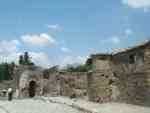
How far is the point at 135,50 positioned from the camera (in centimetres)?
2180

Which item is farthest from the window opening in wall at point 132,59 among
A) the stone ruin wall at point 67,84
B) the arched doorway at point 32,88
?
the arched doorway at point 32,88

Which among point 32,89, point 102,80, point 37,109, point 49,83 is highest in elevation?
point 49,83

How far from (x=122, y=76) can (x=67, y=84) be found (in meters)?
15.5

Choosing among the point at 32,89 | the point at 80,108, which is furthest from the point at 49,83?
the point at 80,108

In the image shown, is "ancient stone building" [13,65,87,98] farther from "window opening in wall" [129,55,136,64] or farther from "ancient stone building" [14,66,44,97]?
"window opening in wall" [129,55,136,64]

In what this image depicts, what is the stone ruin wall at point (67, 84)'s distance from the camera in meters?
36.1

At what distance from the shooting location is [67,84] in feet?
124

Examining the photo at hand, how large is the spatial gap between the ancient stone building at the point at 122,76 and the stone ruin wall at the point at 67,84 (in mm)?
9113

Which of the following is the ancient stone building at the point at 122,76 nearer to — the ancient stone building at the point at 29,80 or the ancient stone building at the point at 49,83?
the ancient stone building at the point at 49,83

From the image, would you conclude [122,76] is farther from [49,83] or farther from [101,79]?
[49,83]

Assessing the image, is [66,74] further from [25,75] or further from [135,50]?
[135,50]

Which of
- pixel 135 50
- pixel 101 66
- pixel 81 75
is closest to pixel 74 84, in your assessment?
pixel 81 75

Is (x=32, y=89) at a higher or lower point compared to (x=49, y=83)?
lower

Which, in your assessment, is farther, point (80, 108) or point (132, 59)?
point (132, 59)
